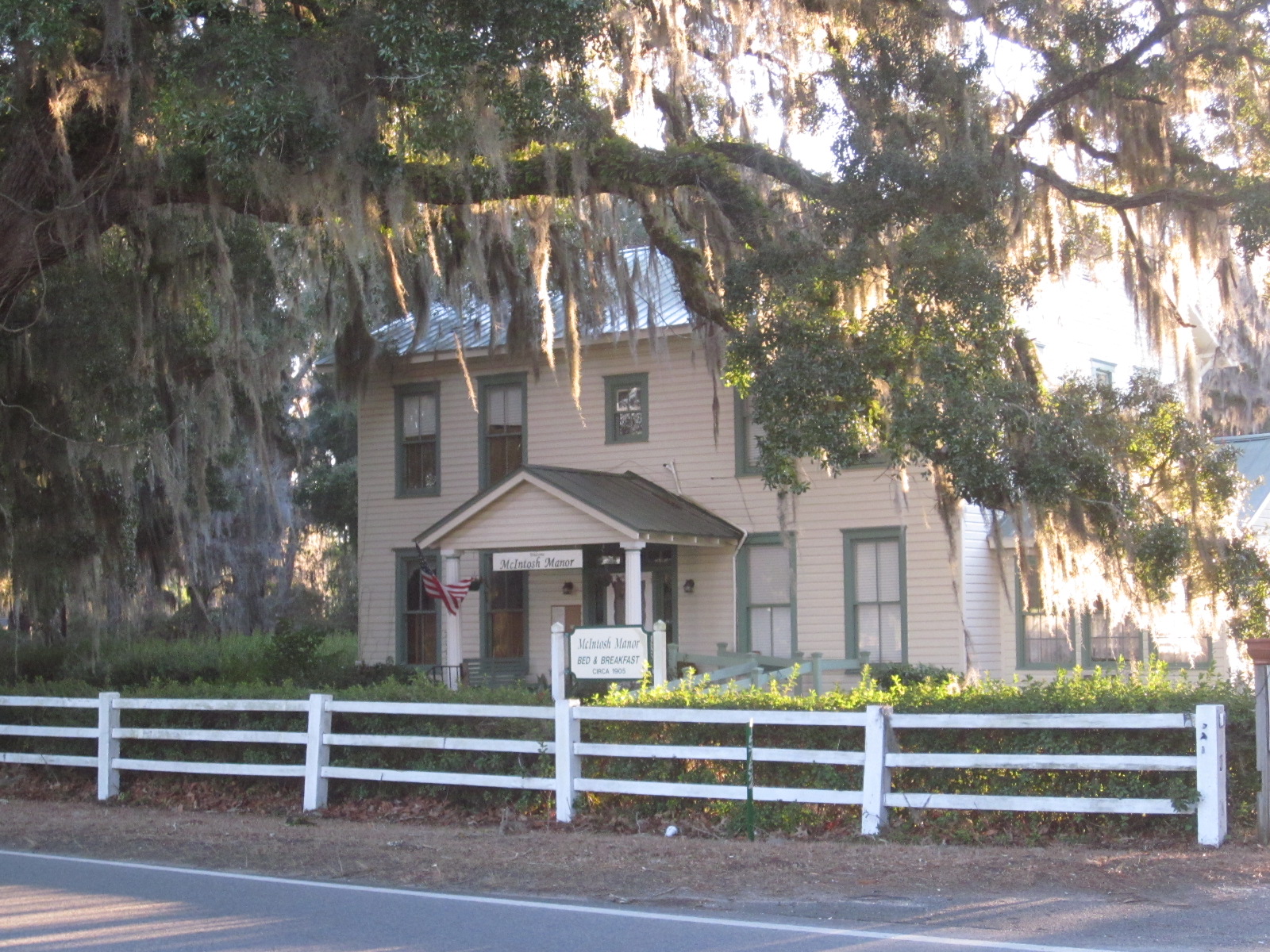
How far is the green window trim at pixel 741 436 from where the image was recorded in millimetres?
21141

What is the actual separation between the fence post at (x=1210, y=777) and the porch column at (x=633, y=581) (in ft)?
34.0

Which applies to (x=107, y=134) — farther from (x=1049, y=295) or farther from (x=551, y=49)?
(x=1049, y=295)

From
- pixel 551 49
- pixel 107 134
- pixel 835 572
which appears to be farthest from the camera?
pixel 835 572

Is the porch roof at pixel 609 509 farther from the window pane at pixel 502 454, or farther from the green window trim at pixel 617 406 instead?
the window pane at pixel 502 454

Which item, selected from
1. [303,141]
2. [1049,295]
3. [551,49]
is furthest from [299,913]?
[1049,295]

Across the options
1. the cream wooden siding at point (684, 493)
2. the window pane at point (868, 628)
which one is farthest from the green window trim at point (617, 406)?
the window pane at point (868, 628)

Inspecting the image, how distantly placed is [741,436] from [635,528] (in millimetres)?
3228

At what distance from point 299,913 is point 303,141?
6992 millimetres

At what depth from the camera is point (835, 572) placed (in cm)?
2047

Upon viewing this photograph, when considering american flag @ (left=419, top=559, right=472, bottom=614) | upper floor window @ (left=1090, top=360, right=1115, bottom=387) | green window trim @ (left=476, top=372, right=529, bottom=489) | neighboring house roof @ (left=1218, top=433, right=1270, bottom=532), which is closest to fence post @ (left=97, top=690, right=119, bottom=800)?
american flag @ (left=419, top=559, right=472, bottom=614)

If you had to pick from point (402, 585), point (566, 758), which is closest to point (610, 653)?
point (566, 758)

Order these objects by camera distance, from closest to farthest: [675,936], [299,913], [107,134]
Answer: [675,936]
[299,913]
[107,134]

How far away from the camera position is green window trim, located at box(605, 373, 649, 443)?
22.0 m

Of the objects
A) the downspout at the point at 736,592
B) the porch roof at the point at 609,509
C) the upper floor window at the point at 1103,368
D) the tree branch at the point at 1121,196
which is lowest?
the downspout at the point at 736,592
